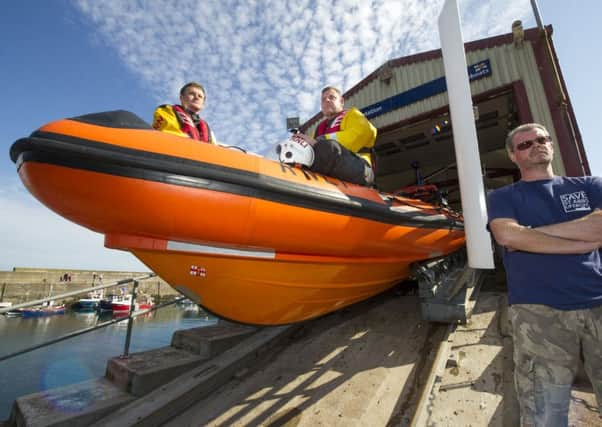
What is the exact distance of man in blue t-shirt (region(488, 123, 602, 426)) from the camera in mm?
959

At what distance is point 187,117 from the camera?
193cm

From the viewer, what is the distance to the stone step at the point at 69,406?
1.67 meters

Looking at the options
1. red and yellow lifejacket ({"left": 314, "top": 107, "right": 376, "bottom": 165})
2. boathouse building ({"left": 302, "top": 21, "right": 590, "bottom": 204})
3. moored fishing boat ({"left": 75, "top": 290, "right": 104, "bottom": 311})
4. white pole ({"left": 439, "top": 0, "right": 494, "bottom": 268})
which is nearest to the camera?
white pole ({"left": 439, "top": 0, "right": 494, "bottom": 268})

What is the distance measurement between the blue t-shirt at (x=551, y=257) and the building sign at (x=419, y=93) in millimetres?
4310

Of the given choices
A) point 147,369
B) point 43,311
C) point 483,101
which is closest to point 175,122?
point 147,369

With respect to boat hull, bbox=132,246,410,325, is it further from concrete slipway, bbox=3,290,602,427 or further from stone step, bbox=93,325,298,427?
stone step, bbox=93,325,298,427

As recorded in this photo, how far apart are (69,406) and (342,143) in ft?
8.49

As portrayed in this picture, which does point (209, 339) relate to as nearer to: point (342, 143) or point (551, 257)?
point (342, 143)

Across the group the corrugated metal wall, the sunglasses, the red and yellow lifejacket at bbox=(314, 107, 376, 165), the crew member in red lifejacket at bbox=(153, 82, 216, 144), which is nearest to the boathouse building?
the corrugated metal wall

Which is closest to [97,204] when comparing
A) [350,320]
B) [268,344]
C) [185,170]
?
[185,170]

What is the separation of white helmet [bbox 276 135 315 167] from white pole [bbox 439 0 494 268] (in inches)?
34.1

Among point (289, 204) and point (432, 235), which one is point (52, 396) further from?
point (432, 235)

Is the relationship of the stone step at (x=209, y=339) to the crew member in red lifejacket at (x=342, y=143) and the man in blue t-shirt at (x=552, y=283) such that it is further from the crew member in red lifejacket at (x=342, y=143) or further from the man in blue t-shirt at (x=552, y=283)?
the man in blue t-shirt at (x=552, y=283)

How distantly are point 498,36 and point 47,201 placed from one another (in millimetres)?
5890
